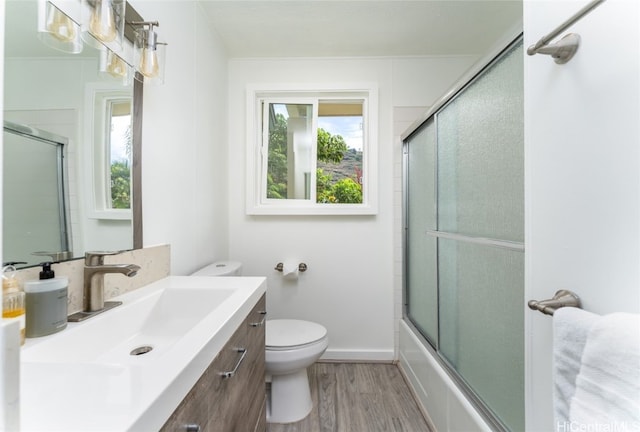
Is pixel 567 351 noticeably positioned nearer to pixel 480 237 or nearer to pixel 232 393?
pixel 480 237

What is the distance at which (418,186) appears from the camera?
185 centimetres

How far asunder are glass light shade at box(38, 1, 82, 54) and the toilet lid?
4.50 feet

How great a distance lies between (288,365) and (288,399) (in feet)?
0.71

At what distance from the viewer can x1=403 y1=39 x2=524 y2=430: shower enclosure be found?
96cm

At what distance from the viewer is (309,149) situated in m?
2.22

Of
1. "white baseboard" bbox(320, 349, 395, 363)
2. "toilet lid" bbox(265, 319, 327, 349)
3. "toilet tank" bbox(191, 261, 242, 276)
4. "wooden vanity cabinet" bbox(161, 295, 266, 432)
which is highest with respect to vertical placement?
"toilet tank" bbox(191, 261, 242, 276)

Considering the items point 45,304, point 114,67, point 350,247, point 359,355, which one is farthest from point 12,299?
point 359,355

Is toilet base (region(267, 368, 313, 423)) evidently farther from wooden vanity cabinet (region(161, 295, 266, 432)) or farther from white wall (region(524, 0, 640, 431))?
white wall (region(524, 0, 640, 431))

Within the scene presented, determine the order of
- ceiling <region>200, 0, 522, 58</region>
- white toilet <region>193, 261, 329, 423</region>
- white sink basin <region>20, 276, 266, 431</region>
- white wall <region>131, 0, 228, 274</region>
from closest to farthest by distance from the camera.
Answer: white sink basin <region>20, 276, 266, 431</region> < white wall <region>131, 0, 228, 274</region> < white toilet <region>193, 261, 329, 423</region> < ceiling <region>200, 0, 522, 58</region>

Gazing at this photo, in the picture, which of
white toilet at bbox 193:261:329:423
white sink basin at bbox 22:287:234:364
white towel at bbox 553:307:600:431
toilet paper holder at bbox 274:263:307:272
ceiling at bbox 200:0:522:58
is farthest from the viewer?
toilet paper holder at bbox 274:263:307:272

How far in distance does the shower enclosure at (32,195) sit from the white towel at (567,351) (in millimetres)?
1210

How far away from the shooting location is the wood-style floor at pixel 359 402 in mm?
1496

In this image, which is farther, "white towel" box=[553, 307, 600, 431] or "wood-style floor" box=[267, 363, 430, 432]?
"wood-style floor" box=[267, 363, 430, 432]

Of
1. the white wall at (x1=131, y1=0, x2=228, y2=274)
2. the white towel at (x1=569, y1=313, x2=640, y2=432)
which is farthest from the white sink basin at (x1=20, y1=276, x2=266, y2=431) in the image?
the white towel at (x1=569, y1=313, x2=640, y2=432)
